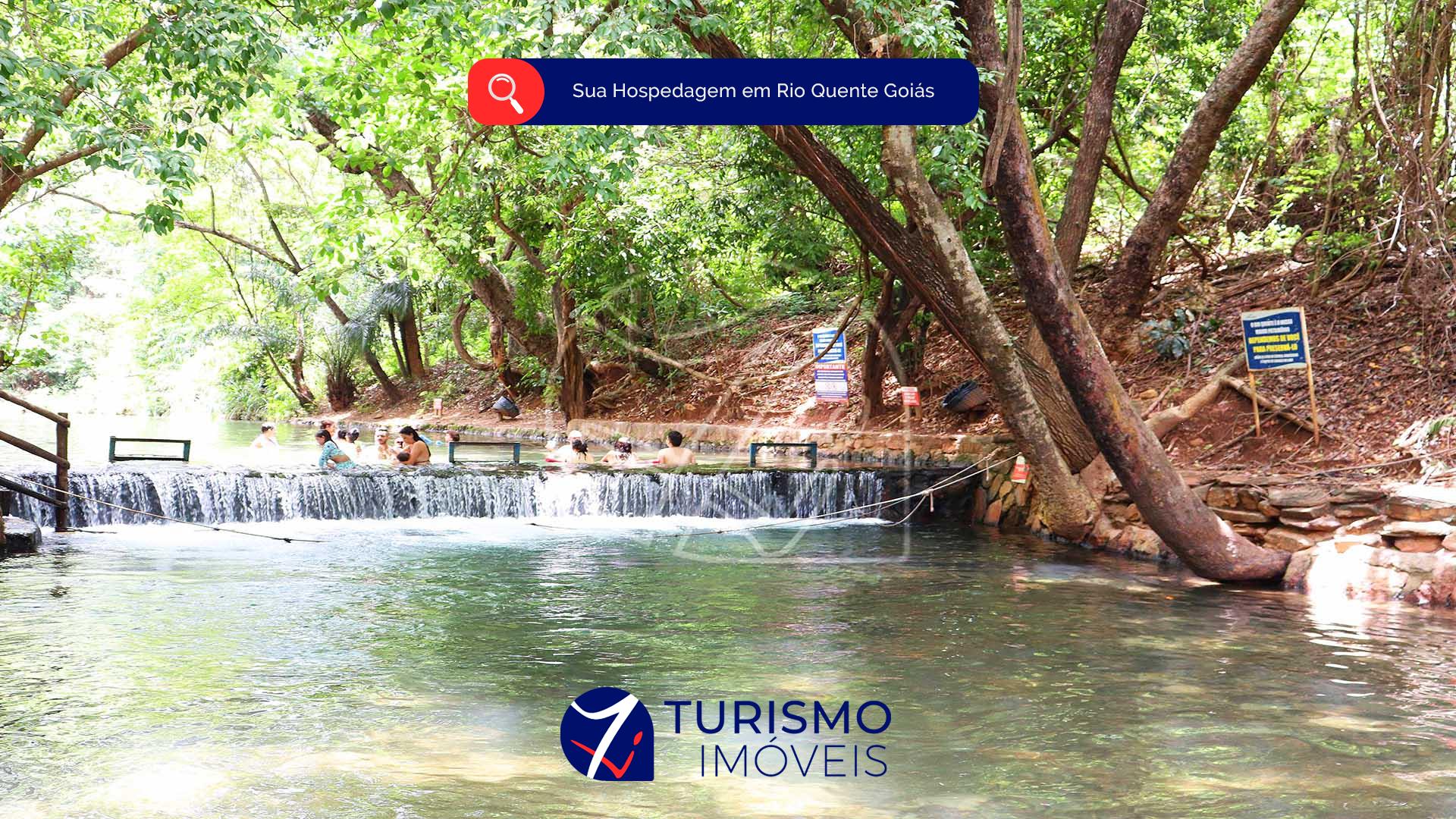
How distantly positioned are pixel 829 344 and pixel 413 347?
20.4 m

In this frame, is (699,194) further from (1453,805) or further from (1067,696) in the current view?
(1453,805)

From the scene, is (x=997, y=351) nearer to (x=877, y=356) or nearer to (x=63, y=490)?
(x=877, y=356)

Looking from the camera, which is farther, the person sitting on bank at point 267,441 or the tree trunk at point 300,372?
the tree trunk at point 300,372

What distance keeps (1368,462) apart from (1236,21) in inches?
279

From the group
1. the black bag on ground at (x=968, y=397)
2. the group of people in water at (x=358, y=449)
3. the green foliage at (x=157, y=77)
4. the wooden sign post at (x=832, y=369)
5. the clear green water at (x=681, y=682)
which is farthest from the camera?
the wooden sign post at (x=832, y=369)

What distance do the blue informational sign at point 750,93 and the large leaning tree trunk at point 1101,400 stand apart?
77 centimetres

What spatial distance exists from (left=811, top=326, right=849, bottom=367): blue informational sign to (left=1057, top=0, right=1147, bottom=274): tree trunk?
4943 mm

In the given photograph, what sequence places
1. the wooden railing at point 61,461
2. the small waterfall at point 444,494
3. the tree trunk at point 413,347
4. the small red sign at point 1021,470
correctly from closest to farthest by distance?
the wooden railing at point 61,461 < the small red sign at point 1021,470 < the small waterfall at point 444,494 < the tree trunk at point 413,347

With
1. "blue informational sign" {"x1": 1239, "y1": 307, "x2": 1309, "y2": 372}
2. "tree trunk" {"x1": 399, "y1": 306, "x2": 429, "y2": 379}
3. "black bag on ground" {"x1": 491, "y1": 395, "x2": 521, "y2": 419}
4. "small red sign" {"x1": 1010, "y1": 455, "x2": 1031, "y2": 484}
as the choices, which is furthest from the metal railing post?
"tree trunk" {"x1": 399, "y1": 306, "x2": 429, "y2": 379}

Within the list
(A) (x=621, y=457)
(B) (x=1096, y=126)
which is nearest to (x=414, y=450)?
(A) (x=621, y=457)

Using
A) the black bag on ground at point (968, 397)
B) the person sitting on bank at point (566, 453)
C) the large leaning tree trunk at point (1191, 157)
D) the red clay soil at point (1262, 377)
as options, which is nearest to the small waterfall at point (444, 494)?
the person sitting on bank at point (566, 453)

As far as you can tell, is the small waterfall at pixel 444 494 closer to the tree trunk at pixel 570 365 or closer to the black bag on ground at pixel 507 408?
the tree trunk at pixel 570 365

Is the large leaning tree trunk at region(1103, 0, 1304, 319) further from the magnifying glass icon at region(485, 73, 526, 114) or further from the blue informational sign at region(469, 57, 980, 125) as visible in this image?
the magnifying glass icon at region(485, 73, 526, 114)

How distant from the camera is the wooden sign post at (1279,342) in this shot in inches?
455
